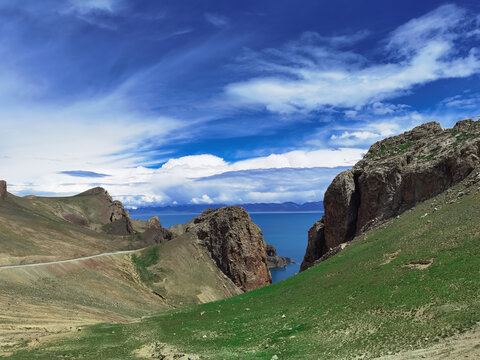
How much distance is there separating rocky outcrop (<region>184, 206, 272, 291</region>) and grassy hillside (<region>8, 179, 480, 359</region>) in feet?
191

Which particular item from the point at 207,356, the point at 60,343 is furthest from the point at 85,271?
the point at 207,356

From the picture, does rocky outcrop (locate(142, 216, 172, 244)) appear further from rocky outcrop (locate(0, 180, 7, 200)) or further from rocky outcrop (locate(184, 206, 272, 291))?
rocky outcrop (locate(0, 180, 7, 200))

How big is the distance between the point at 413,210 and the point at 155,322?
130 ft

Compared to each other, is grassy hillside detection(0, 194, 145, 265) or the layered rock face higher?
the layered rock face

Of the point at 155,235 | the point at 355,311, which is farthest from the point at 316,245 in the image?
the point at 155,235

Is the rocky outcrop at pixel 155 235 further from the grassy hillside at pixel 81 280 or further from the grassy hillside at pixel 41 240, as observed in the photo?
the grassy hillside at pixel 81 280

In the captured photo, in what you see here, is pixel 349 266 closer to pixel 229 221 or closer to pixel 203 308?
pixel 203 308

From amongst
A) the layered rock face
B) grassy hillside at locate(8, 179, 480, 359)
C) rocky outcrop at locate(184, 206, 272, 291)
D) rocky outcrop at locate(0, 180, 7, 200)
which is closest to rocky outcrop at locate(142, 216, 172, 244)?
rocky outcrop at locate(184, 206, 272, 291)

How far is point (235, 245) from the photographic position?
107 metres

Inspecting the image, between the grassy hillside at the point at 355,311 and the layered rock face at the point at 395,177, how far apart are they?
21.9 ft

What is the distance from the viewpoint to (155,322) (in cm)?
4641

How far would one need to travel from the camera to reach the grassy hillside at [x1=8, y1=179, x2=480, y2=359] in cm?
2233

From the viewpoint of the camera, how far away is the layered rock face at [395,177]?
5316 cm

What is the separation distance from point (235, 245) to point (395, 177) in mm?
56995
